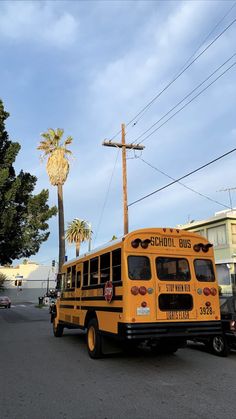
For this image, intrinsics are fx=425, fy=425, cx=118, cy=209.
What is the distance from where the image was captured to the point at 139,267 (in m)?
8.89

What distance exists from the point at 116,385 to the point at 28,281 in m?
69.9

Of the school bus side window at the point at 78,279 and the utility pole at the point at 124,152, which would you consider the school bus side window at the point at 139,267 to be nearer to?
the school bus side window at the point at 78,279

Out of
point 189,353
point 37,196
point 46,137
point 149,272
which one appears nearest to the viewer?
point 149,272

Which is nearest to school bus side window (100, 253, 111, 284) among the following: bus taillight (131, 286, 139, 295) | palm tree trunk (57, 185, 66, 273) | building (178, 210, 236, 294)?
bus taillight (131, 286, 139, 295)

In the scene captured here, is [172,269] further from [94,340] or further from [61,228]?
[61,228]

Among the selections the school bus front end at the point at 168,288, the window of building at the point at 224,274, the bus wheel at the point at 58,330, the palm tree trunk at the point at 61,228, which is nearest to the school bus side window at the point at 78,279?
the bus wheel at the point at 58,330

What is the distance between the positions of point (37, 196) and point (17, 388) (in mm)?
19908

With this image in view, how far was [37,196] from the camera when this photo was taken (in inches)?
1040

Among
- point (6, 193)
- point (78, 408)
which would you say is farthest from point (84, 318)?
point (6, 193)

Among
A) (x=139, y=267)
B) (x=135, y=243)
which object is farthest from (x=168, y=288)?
(x=135, y=243)

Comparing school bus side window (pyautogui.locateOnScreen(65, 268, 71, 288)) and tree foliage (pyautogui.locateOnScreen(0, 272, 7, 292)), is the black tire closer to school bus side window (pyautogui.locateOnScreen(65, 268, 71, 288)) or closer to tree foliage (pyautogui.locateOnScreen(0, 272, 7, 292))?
school bus side window (pyautogui.locateOnScreen(65, 268, 71, 288))

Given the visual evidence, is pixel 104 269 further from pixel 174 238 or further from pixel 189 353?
pixel 189 353

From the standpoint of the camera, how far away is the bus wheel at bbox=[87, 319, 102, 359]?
9.97m

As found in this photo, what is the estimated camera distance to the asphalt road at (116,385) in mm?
5793
